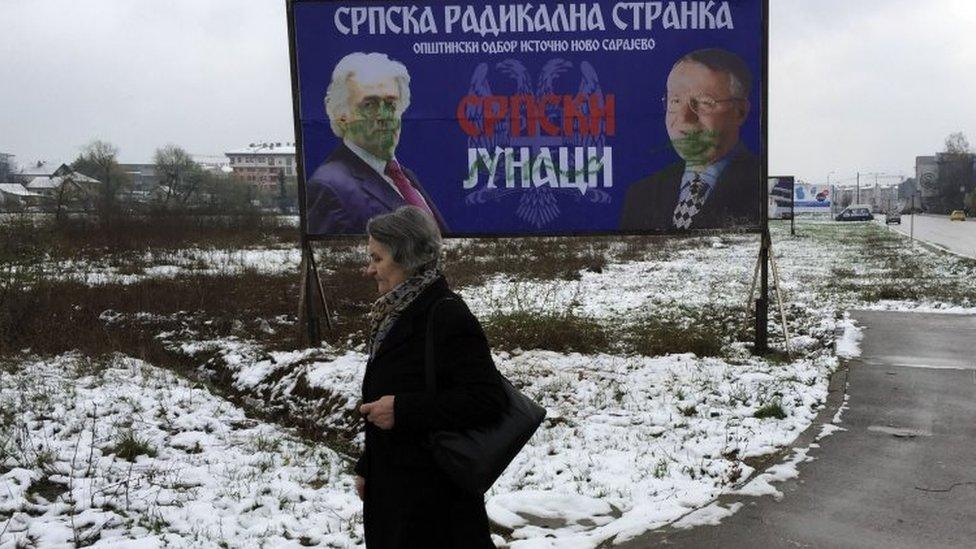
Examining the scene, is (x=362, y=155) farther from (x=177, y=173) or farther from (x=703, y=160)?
(x=177, y=173)

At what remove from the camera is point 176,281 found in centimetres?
1844

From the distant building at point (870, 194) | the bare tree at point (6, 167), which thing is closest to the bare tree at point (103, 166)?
the bare tree at point (6, 167)

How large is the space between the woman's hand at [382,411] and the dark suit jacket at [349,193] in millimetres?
6953

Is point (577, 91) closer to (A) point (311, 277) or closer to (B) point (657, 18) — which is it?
(B) point (657, 18)

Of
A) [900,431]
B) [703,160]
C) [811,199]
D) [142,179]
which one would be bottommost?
[900,431]

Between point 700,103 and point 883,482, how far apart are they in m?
5.26

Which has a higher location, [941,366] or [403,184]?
[403,184]

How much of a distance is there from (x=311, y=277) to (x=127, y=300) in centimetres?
724

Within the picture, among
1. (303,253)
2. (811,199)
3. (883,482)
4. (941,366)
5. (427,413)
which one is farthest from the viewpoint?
(811,199)

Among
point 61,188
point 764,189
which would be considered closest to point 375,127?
point 764,189

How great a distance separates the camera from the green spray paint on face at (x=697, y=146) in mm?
9050

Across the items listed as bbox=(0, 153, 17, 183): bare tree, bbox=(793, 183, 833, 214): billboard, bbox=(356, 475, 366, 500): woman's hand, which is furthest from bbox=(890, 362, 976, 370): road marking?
bbox=(0, 153, 17, 183): bare tree

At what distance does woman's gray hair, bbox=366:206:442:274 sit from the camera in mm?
2553

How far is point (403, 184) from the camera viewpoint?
941 centimetres
